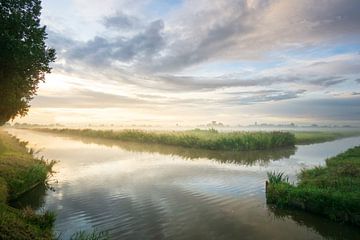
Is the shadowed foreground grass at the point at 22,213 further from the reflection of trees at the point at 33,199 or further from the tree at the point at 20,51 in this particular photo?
the tree at the point at 20,51

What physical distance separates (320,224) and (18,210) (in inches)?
611

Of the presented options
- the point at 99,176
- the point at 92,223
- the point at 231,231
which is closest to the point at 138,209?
the point at 92,223

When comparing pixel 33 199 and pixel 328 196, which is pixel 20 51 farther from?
pixel 328 196

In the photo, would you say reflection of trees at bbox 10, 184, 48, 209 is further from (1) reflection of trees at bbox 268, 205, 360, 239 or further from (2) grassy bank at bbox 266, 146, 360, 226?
(2) grassy bank at bbox 266, 146, 360, 226

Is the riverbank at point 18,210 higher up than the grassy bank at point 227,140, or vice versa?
the grassy bank at point 227,140

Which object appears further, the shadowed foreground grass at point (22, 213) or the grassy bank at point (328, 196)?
the grassy bank at point (328, 196)

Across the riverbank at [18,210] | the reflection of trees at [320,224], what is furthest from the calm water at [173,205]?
the riverbank at [18,210]

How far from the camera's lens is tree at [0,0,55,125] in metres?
22.5

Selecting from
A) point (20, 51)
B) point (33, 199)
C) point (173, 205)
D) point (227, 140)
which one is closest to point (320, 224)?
point (173, 205)

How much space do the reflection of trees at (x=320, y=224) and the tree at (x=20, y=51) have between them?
68.9 ft

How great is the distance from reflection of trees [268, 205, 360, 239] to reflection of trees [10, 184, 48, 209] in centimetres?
1508

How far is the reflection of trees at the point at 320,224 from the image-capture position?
50.8ft

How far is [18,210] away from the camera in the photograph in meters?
14.2

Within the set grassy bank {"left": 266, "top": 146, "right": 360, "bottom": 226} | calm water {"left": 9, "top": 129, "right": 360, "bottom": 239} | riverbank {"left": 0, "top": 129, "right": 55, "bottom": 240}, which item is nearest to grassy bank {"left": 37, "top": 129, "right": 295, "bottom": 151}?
calm water {"left": 9, "top": 129, "right": 360, "bottom": 239}
